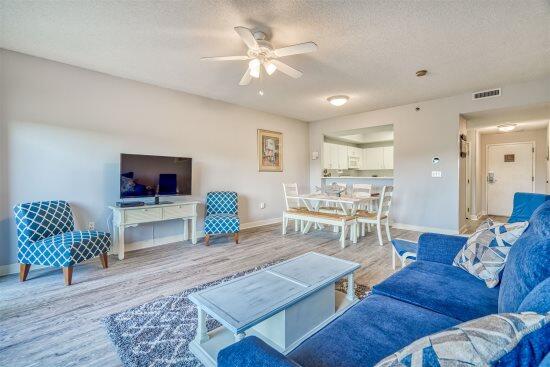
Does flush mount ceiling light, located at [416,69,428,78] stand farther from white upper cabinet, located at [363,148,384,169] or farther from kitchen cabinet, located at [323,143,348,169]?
white upper cabinet, located at [363,148,384,169]

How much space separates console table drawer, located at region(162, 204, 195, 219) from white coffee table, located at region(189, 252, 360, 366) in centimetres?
242

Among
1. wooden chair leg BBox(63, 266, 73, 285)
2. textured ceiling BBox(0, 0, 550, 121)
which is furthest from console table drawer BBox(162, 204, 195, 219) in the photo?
textured ceiling BBox(0, 0, 550, 121)

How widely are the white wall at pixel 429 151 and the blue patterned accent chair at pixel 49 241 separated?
211 inches

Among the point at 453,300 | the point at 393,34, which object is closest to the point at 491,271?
the point at 453,300

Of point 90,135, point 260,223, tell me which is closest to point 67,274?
point 90,135

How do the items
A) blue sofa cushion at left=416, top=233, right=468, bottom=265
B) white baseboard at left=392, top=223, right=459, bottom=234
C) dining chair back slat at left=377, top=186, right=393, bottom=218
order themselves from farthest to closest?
white baseboard at left=392, top=223, right=459, bottom=234 < dining chair back slat at left=377, top=186, right=393, bottom=218 < blue sofa cushion at left=416, top=233, right=468, bottom=265

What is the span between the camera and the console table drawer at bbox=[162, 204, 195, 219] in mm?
3797

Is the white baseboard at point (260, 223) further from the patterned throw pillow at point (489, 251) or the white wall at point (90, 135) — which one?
the patterned throw pillow at point (489, 251)

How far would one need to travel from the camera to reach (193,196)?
14.9ft

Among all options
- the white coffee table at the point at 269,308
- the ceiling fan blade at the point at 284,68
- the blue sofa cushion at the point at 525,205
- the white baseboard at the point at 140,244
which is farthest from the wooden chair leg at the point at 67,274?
the blue sofa cushion at the point at 525,205

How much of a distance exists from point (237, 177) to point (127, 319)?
3.49m

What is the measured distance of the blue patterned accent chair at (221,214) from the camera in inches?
159

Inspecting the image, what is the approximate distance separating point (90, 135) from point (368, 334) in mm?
4054

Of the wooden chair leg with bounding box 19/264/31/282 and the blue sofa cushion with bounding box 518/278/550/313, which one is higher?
the blue sofa cushion with bounding box 518/278/550/313
